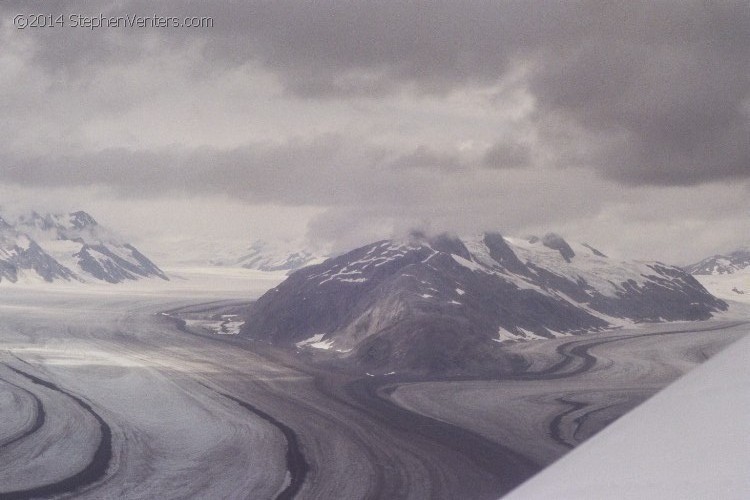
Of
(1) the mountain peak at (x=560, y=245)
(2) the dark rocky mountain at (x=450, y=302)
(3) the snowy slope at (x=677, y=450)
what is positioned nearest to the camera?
(3) the snowy slope at (x=677, y=450)

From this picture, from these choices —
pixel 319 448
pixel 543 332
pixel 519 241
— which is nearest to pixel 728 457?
pixel 319 448

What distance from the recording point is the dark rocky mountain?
78762 mm

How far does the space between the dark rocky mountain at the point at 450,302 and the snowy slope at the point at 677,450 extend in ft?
218

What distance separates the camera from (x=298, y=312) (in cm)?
10481

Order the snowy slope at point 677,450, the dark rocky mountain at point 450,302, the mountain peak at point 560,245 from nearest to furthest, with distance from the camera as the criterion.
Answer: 1. the snowy slope at point 677,450
2. the dark rocky mountain at point 450,302
3. the mountain peak at point 560,245

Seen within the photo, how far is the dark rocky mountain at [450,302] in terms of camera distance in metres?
78.8

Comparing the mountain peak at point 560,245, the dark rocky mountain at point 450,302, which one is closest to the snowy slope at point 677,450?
the dark rocky mountain at point 450,302

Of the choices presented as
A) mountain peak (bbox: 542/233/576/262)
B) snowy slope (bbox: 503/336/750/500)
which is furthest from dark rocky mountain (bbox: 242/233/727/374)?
snowy slope (bbox: 503/336/750/500)

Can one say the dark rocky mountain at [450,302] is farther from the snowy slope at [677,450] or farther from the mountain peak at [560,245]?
the snowy slope at [677,450]

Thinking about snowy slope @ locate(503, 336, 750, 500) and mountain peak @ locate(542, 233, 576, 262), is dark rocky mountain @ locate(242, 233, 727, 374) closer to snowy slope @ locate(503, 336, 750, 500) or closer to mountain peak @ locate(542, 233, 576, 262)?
mountain peak @ locate(542, 233, 576, 262)

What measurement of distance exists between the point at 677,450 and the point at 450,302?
96900mm

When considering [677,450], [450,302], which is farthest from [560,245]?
[677,450]

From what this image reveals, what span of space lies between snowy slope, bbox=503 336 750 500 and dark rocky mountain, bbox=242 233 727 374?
66.5 metres

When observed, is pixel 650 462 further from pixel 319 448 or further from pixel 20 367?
pixel 20 367
